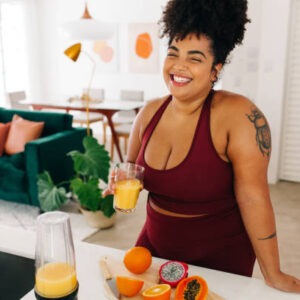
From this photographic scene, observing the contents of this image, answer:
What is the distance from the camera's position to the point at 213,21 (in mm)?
1137

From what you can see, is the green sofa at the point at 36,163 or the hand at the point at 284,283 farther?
the green sofa at the point at 36,163

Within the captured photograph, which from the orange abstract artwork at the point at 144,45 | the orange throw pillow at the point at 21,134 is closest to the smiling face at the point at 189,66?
the orange throw pillow at the point at 21,134

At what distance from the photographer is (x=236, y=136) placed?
1143 mm

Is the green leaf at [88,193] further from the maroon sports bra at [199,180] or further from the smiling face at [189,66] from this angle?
the smiling face at [189,66]

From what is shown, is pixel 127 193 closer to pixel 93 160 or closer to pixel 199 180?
pixel 199 180

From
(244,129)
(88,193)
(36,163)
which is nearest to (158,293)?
(244,129)

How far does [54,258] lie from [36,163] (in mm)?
2689

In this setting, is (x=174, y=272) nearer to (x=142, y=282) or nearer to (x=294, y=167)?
(x=142, y=282)

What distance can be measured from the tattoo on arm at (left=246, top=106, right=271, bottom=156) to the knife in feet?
1.81

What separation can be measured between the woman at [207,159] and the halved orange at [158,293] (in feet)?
1.02

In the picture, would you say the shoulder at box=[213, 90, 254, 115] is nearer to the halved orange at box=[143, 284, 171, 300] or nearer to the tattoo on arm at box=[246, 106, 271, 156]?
the tattoo on arm at box=[246, 106, 271, 156]

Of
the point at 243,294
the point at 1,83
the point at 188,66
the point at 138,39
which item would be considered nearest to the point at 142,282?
the point at 243,294

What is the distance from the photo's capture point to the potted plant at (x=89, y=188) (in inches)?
123

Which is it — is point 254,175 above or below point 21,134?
above
